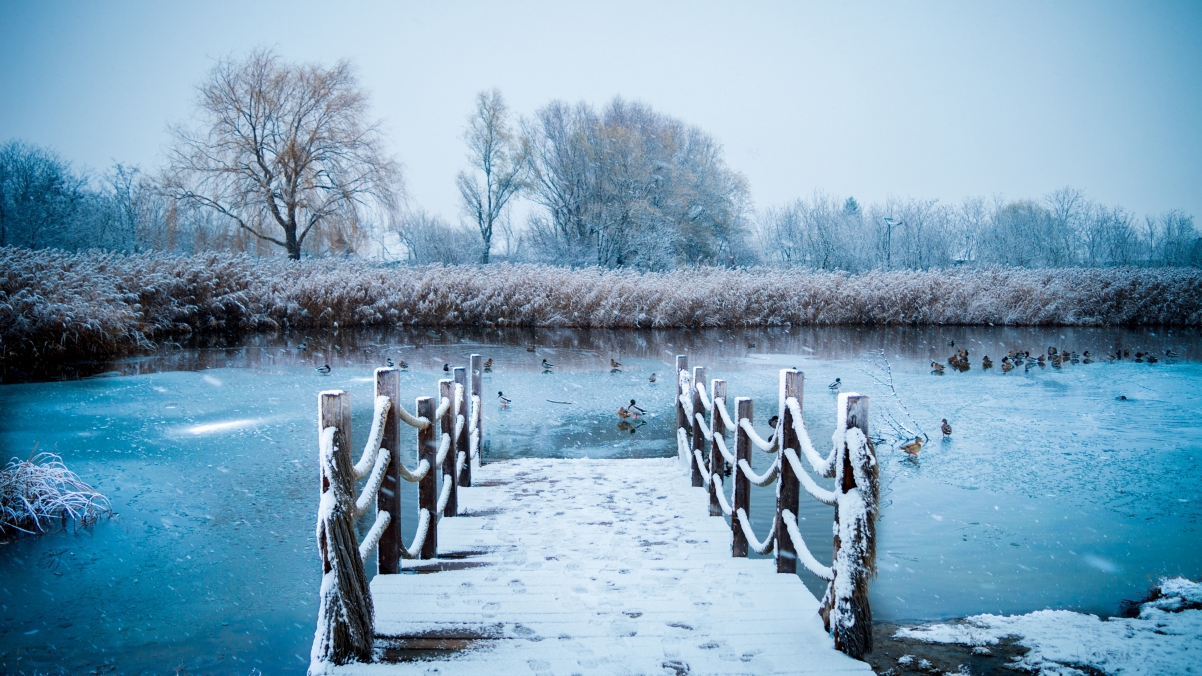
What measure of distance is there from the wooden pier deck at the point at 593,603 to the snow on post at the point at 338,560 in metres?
0.08

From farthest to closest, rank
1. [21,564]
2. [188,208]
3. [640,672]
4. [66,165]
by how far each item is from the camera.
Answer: [66,165], [188,208], [21,564], [640,672]

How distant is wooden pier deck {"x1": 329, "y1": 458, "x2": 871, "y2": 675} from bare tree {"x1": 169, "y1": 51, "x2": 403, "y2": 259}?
23862 mm

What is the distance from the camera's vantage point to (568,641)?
3.04 m

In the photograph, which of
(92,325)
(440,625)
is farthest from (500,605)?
(92,325)

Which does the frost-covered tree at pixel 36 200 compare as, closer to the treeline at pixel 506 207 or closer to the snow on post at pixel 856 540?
the treeline at pixel 506 207

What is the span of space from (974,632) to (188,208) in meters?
28.3

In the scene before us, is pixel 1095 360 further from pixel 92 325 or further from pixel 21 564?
pixel 92 325

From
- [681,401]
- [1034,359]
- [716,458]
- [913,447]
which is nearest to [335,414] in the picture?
[716,458]

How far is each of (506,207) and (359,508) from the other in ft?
114

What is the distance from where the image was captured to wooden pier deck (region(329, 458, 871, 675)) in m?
2.85

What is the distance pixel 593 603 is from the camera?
3.49 metres

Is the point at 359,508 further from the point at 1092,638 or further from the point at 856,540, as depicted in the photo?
the point at 1092,638

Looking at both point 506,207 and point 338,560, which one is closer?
point 338,560

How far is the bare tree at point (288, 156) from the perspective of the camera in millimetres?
25359
